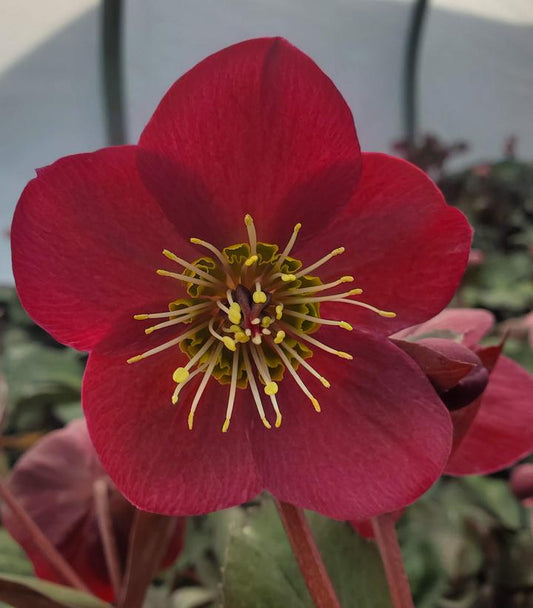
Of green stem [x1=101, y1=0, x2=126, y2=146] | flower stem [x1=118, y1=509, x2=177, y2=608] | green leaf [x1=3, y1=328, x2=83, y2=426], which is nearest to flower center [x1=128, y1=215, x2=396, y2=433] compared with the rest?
flower stem [x1=118, y1=509, x2=177, y2=608]

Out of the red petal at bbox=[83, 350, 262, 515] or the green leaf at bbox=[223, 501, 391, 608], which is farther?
the green leaf at bbox=[223, 501, 391, 608]

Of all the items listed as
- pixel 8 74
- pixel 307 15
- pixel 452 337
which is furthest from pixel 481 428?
pixel 307 15

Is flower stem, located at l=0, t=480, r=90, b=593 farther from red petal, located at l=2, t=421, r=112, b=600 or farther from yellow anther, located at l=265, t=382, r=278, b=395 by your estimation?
yellow anther, located at l=265, t=382, r=278, b=395

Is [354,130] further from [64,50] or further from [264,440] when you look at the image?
[64,50]

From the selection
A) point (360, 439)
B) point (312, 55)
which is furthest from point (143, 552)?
point (312, 55)

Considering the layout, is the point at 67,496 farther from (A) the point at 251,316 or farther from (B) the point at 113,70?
(B) the point at 113,70

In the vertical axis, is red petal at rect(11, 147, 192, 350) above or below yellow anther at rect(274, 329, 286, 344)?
above

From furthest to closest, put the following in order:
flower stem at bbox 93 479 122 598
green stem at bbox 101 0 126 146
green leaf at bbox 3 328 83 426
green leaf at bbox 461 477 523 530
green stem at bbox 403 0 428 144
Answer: green stem at bbox 403 0 428 144
green stem at bbox 101 0 126 146
green leaf at bbox 3 328 83 426
green leaf at bbox 461 477 523 530
flower stem at bbox 93 479 122 598
